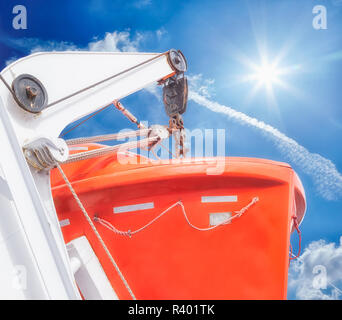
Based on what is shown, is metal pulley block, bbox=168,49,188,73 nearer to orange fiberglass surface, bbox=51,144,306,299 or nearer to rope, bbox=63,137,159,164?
rope, bbox=63,137,159,164

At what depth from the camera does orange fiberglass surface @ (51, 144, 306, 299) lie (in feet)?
5.68

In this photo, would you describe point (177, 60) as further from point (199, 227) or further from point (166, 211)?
point (199, 227)

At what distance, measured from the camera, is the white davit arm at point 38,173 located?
1.13 metres

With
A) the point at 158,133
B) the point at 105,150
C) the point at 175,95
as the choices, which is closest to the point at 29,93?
the point at 105,150

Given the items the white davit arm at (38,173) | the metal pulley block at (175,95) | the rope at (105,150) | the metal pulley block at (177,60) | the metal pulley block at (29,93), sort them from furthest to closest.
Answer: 1. the metal pulley block at (175,95)
2. the metal pulley block at (177,60)
3. the rope at (105,150)
4. the metal pulley block at (29,93)
5. the white davit arm at (38,173)

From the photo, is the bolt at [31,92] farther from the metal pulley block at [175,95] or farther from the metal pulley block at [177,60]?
the metal pulley block at [175,95]

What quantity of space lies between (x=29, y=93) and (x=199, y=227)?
133 cm

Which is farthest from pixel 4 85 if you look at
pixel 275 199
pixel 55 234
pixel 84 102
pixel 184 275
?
pixel 275 199

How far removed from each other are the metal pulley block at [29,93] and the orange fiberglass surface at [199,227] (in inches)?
29.8

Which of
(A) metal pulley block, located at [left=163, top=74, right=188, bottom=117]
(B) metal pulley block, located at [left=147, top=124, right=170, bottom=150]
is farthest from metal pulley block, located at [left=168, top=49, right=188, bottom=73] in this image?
(B) metal pulley block, located at [left=147, top=124, right=170, bottom=150]

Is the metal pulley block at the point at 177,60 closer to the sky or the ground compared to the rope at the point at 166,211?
closer to the sky

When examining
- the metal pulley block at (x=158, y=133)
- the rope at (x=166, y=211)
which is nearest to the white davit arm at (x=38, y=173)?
the rope at (x=166, y=211)

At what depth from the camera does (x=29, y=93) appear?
1.31 m
